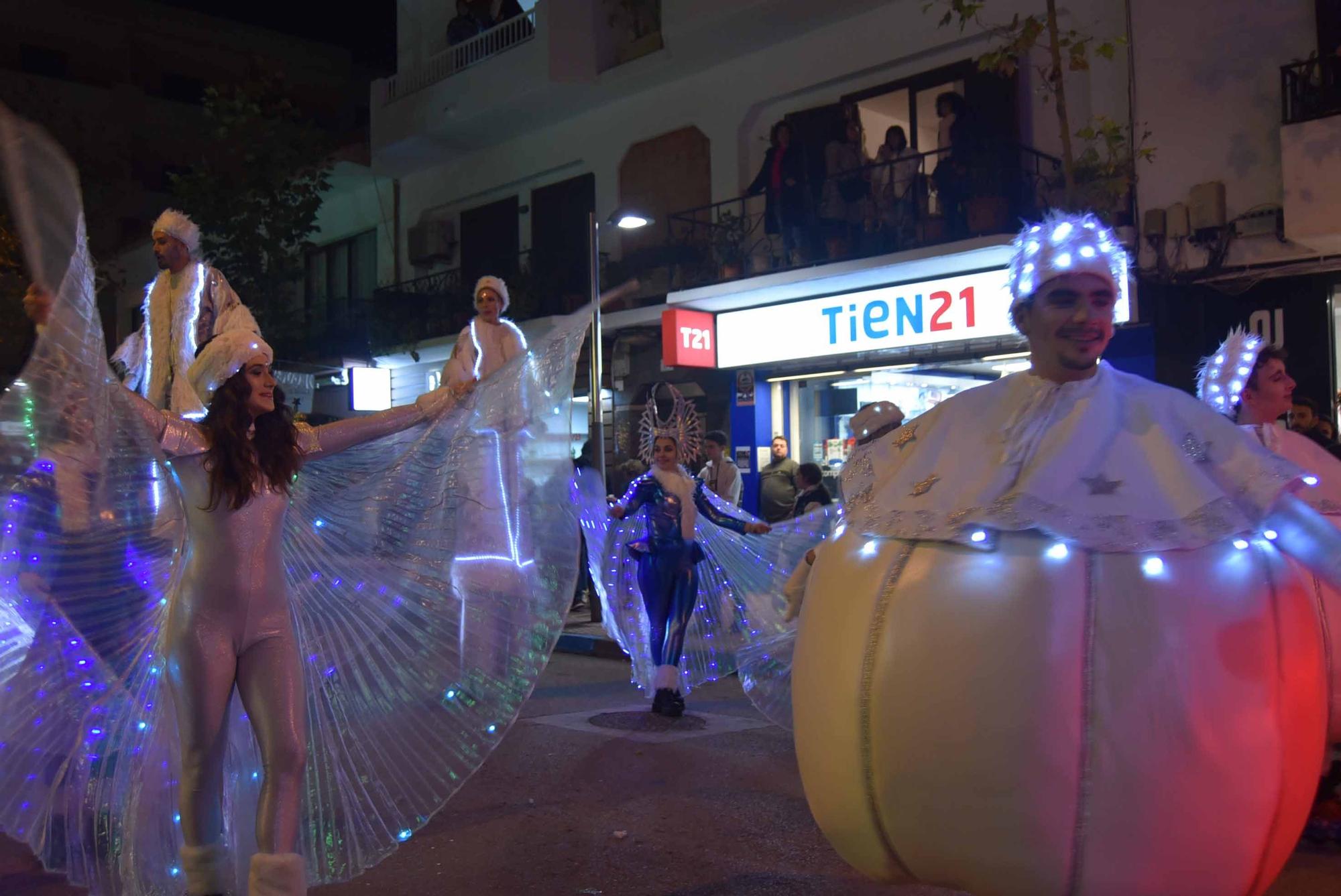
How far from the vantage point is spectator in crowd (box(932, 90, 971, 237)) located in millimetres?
12500

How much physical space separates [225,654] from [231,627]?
0.08 meters

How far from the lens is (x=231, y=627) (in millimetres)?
3486

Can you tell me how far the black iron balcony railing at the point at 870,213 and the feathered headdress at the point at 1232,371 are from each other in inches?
290

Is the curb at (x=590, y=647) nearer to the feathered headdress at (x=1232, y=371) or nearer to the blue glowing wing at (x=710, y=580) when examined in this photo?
the blue glowing wing at (x=710, y=580)

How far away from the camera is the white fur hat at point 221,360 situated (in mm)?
3711

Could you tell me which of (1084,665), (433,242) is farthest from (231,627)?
(433,242)

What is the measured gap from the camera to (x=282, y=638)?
3578 millimetres

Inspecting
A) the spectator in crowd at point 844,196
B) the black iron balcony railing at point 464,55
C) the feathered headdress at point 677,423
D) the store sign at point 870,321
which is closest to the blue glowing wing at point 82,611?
the store sign at point 870,321

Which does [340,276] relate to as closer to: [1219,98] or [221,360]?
[1219,98]

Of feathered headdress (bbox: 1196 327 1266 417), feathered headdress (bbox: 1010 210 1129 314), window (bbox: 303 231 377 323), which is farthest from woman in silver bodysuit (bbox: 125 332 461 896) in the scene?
window (bbox: 303 231 377 323)

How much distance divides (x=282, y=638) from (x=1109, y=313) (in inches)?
102

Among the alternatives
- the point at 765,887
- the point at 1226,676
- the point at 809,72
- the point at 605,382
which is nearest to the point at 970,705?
the point at 1226,676

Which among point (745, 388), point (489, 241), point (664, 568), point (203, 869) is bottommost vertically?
point (203, 869)

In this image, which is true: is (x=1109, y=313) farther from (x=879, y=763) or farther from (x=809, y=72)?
(x=809, y=72)
